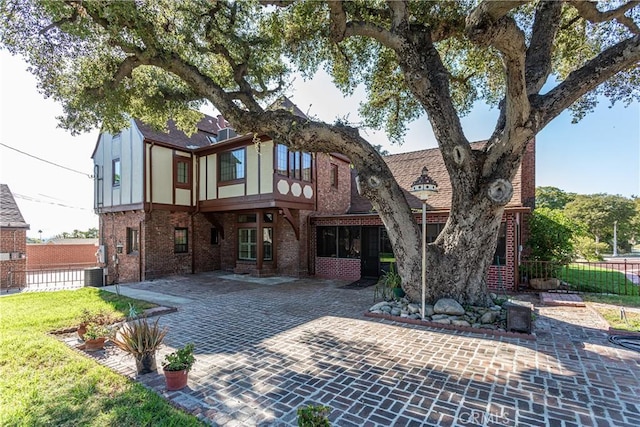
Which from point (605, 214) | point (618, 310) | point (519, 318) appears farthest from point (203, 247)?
point (605, 214)

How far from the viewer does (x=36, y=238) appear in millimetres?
34469

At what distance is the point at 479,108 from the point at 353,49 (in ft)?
15.8

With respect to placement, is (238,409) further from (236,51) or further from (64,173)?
(64,173)

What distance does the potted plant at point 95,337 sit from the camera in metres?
4.72

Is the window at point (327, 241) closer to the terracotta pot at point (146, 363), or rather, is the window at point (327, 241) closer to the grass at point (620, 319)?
the grass at point (620, 319)

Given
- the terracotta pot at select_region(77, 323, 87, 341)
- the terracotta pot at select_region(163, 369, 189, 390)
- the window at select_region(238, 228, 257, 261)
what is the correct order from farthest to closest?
1. the window at select_region(238, 228, 257, 261)
2. the terracotta pot at select_region(77, 323, 87, 341)
3. the terracotta pot at select_region(163, 369, 189, 390)

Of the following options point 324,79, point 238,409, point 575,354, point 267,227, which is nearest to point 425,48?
point 324,79

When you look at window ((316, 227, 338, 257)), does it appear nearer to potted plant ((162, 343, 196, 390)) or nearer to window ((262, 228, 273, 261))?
window ((262, 228, 273, 261))

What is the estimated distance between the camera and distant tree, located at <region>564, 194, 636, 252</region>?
32.3 metres

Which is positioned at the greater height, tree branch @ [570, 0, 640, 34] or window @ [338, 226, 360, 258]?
tree branch @ [570, 0, 640, 34]

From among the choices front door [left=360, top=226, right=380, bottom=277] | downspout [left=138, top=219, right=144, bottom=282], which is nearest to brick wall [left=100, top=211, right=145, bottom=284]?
downspout [left=138, top=219, right=144, bottom=282]

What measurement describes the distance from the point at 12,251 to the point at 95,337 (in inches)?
443

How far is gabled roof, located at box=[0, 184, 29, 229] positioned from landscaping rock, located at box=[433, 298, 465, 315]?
50.6 feet

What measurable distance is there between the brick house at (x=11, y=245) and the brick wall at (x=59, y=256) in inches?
304
